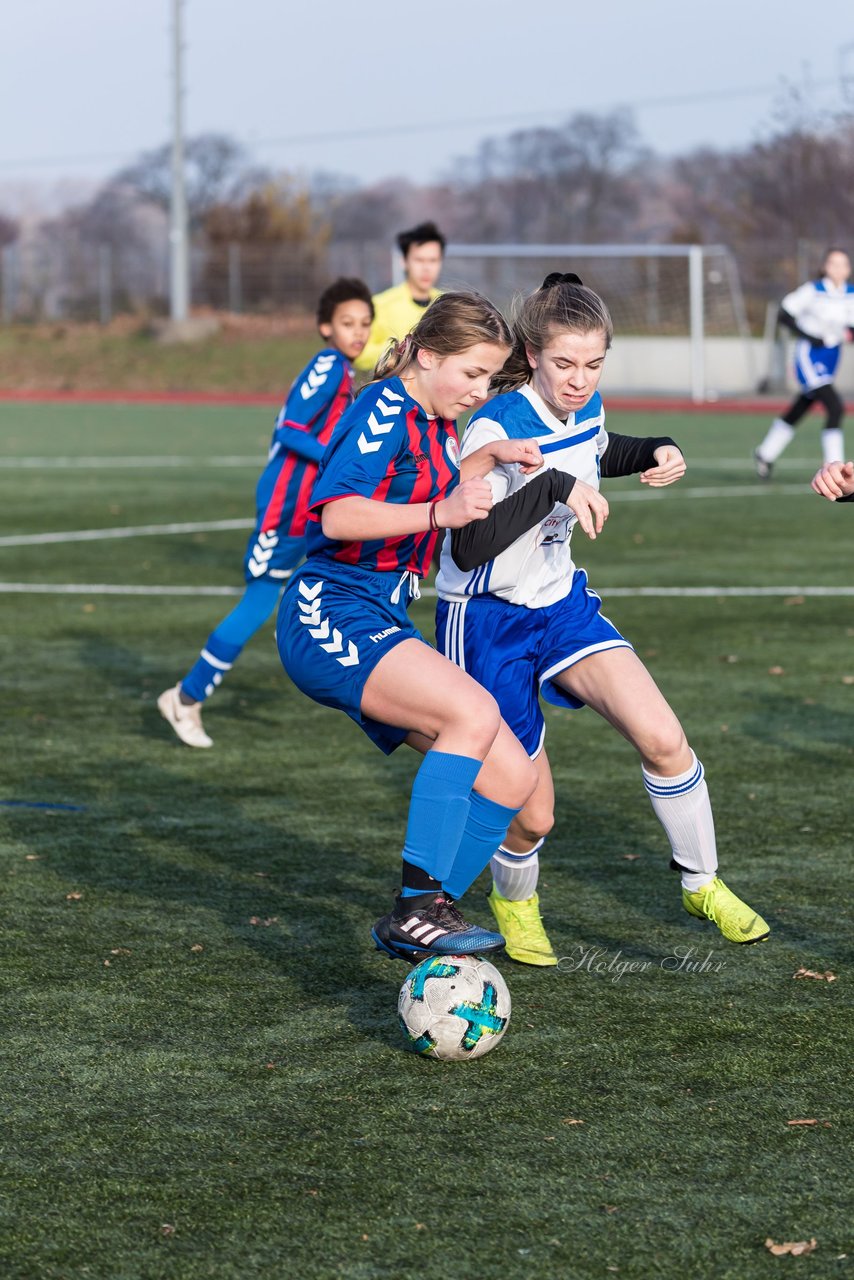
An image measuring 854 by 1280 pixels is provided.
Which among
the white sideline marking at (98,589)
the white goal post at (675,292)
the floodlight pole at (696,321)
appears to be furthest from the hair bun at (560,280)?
the white goal post at (675,292)

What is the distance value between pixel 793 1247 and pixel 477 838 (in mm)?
1473

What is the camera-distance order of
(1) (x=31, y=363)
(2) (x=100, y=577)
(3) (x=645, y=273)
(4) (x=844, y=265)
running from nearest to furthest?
(2) (x=100, y=577) → (4) (x=844, y=265) → (3) (x=645, y=273) → (1) (x=31, y=363)

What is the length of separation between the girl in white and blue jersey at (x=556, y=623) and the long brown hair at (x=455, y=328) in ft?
0.51

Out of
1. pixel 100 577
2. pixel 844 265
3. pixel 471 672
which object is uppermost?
pixel 844 265

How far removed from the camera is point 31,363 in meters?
46.5

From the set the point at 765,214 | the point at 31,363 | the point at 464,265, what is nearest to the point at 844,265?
the point at 464,265

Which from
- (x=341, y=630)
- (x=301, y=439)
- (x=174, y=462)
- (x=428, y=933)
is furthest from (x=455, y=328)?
(x=174, y=462)

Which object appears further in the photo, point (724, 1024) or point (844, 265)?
point (844, 265)

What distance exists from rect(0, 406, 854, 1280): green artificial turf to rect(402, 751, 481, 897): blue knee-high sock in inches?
16.4

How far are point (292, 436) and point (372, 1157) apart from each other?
4.63 meters

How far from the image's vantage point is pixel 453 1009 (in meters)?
3.97

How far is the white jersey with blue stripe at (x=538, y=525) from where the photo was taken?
14.9 feet

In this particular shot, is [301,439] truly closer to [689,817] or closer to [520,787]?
[689,817]

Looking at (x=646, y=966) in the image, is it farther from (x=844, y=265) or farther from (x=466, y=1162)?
(x=844, y=265)
